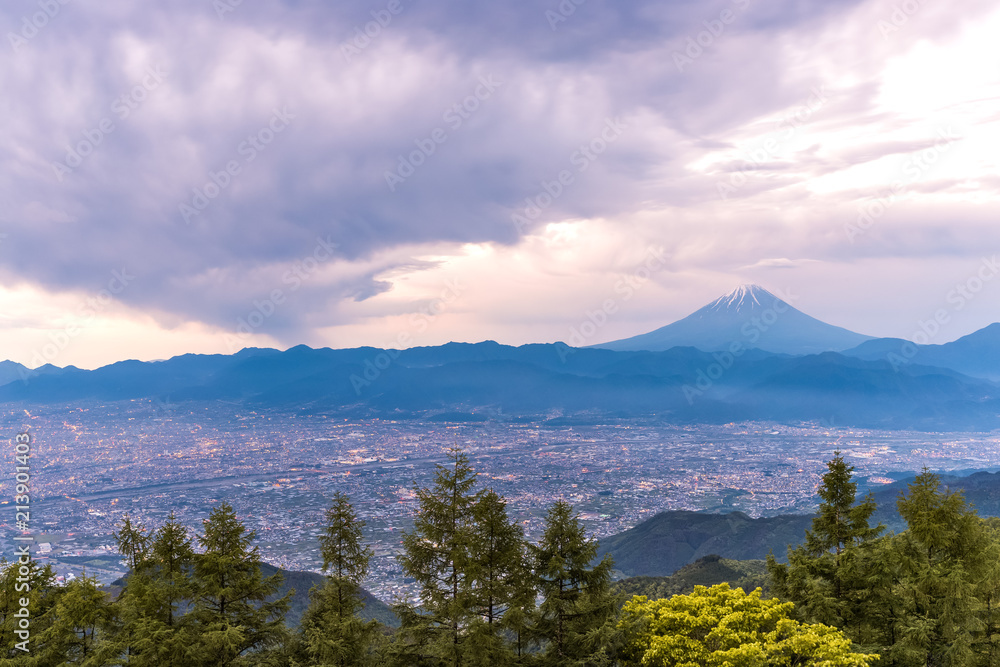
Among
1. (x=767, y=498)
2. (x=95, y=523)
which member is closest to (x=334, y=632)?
(x=95, y=523)

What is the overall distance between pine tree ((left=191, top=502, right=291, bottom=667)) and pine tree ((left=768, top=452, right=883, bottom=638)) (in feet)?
58.4

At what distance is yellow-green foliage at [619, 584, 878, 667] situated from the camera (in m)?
13.8

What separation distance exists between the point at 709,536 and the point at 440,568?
338 ft

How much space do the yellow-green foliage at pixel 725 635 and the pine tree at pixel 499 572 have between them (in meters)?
3.25

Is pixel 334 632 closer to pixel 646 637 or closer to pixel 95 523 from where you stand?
pixel 646 637

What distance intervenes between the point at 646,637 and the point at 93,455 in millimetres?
222426

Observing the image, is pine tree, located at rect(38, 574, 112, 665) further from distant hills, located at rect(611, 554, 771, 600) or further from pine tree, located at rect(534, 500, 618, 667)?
distant hills, located at rect(611, 554, 771, 600)

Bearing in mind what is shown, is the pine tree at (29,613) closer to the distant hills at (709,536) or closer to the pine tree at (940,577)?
the pine tree at (940,577)

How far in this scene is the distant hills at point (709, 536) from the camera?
323 feet

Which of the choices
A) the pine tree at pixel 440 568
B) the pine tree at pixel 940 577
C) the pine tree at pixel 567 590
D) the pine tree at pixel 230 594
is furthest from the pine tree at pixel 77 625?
the pine tree at pixel 940 577

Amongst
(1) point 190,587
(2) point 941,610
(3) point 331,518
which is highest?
(3) point 331,518

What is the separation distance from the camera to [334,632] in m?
17.1

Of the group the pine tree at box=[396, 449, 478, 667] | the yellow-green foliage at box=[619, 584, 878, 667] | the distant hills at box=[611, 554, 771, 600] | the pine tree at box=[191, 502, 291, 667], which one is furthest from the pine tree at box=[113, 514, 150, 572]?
the distant hills at box=[611, 554, 771, 600]

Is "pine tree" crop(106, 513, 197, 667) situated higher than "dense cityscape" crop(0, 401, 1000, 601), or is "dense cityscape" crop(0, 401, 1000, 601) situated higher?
"pine tree" crop(106, 513, 197, 667)
